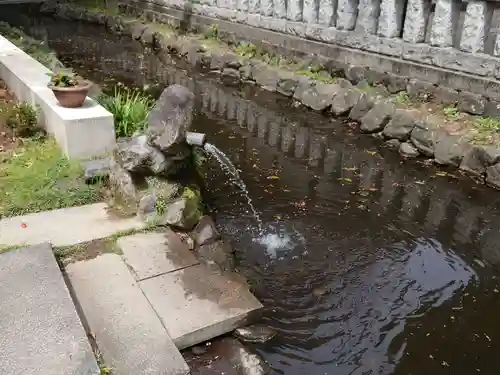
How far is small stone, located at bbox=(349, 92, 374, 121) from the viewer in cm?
980

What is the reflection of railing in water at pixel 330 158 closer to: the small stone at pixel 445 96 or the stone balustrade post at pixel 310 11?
the small stone at pixel 445 96

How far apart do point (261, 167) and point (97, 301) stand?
4418 mm

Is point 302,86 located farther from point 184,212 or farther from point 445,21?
point 184,212

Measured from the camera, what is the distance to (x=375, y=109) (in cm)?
951

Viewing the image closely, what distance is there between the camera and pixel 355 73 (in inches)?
417

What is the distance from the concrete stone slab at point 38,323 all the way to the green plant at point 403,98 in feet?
23.4

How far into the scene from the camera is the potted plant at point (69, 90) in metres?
6.31

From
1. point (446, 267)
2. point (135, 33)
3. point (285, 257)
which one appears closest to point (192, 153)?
point (285, 257)

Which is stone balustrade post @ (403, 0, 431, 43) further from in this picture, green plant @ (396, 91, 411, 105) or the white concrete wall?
the white concrete wall

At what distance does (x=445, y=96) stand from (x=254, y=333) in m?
6.29

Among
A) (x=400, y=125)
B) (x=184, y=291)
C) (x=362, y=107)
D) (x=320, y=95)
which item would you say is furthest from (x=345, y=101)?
(x=184, y=291)

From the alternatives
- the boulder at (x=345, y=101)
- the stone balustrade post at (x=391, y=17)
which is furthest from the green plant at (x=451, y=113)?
the stone balustrade post at (x=391, y=17)

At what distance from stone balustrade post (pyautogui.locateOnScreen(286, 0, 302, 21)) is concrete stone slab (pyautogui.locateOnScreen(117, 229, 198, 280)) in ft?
27.2

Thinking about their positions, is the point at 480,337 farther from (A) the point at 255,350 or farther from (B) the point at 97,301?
(B) the point at 97,301
